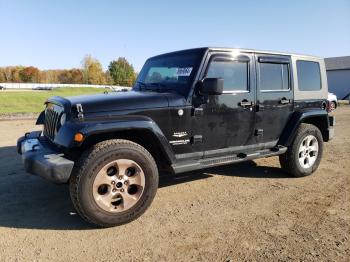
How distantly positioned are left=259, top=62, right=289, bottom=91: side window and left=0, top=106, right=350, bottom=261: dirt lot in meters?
1.52

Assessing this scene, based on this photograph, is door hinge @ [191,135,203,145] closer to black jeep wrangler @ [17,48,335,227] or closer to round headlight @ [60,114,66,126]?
black jeep wrangler @ [17,48,335,227]

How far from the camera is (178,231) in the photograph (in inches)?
152

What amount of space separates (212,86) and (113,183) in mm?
1700

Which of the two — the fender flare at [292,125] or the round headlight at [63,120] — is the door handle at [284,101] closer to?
the fender flare at [292,125]

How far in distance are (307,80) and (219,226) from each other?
11.3 feet

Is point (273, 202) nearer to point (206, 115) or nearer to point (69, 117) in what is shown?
point (206, 115)

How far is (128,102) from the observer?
424 cm

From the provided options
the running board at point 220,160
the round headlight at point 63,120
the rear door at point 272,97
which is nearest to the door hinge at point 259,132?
the rear door at point 272,97

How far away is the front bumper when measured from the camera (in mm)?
3729

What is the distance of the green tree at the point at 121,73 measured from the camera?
80250mm

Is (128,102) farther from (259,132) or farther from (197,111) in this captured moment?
(259,132)

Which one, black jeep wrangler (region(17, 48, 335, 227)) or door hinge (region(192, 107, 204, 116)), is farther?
door hinge (region(192, 107, 204, 116))

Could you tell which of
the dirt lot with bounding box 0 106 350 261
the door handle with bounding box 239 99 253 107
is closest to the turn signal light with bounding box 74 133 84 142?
the dirt lot with bounding box 0 106 350 261

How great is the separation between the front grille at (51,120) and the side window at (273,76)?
9.72ft
